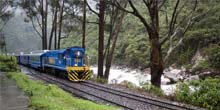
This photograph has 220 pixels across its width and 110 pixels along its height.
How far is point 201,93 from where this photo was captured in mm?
14000

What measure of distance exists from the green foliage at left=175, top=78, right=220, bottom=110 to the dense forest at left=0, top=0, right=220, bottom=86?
325cm

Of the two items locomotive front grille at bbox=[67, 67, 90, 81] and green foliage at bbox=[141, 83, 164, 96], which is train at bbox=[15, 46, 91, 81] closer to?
locomotive front grille at bbox=[67, 67, 90, 81]

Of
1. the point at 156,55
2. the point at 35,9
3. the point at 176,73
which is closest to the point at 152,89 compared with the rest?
the point at 156,55

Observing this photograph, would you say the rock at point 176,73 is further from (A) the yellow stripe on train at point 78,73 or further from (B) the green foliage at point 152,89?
(B) the green foliage at point 152,89

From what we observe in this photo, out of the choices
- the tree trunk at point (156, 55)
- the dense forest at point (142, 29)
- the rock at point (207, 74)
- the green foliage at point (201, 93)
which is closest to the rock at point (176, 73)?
the dense forest at point (142, 29)

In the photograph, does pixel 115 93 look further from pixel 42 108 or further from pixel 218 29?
pixel 218 29

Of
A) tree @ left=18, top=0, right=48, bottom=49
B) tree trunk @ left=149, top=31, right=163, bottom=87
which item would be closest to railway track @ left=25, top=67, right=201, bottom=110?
tree trunk @ left=149, top=31, right=163, bottom=87

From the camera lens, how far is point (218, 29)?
39656mm

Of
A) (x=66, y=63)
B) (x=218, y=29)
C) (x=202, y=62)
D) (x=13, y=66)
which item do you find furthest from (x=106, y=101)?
(x=218, y=29)

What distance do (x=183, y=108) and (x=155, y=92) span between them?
419 centimetres

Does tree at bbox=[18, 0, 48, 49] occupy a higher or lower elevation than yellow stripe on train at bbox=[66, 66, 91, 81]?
higher

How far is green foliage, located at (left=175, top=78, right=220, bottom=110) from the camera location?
1306 centimetres

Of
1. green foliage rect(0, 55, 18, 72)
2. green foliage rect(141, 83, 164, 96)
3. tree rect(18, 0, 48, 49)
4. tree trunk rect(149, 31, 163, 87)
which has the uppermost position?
tree rect(18, 0, 48, 49)

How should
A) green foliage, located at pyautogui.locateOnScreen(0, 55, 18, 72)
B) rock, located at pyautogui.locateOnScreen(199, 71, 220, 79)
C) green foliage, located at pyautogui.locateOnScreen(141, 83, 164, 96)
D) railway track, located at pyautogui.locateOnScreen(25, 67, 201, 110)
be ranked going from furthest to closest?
rock, located at pyautogui.locateOnScreen(199, 71, 220, 79) → green foliage, located at pyautogui.locateOnScreen(0, 55, 18, 72) → green foliage, located at pyautogui.locateOnScreen(141, 83, 164, 96) → railway track, located at pyautogui.locateOnScreen(25, 67, 201, 110)
